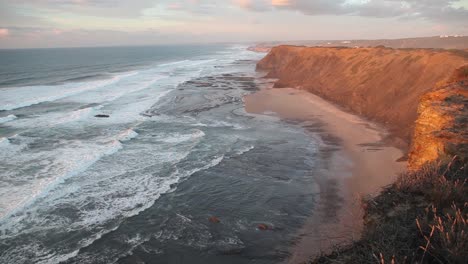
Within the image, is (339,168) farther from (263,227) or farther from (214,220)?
(214,220)

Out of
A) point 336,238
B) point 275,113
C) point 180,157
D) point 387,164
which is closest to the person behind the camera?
point 336,238

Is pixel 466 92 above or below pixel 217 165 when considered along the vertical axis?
above

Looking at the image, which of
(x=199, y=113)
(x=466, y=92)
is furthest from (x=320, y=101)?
(x=466, y=92)

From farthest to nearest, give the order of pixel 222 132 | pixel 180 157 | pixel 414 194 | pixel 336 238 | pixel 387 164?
1. pixel 222 132
2. pixel 180 157
3. pixel 387 164
4. pixel 336 238
5. pixel 414 194

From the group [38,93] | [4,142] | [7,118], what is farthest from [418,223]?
[38,93]

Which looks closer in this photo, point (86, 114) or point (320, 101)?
point (86, 114)

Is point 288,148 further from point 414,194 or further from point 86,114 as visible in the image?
point 86,114

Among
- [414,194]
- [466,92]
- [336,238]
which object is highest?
[466,92]
